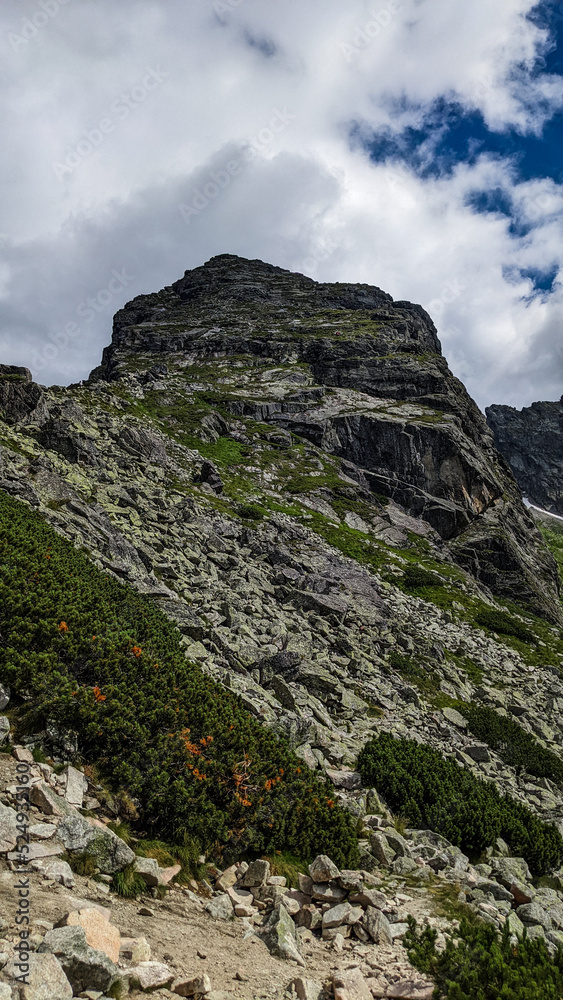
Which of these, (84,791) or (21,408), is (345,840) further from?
(21,408)

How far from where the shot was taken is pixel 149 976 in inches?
185

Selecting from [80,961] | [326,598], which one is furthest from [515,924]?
[326,598]

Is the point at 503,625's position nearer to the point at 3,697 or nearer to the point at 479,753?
the point at 479,753

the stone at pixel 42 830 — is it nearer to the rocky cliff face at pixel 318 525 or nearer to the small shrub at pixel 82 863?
the small shrub at pixel 82 863

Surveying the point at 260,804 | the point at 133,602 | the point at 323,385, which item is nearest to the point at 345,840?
the point at 260,804

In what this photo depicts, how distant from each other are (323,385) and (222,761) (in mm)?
98617

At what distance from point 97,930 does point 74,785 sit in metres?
3.20

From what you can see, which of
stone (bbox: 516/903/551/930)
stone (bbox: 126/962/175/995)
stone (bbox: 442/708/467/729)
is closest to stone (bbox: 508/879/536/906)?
stone (bbox: 516/903/551/930)

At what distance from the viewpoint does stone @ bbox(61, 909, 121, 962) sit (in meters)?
4.77

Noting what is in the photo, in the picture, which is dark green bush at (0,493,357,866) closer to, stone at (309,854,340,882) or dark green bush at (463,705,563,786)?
stone at (309,854,340,882)

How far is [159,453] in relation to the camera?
54.1m

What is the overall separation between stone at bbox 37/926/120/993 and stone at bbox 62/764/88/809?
333 cm

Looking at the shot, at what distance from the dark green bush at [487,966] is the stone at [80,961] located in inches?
154

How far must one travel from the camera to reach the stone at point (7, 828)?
19.3ft
